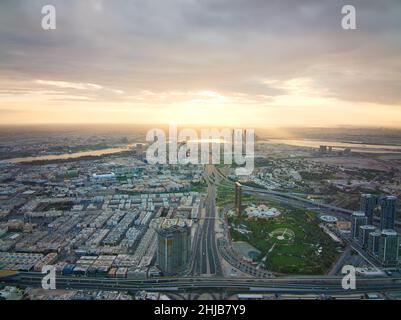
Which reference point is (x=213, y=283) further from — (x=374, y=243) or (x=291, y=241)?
(x=374, y=243)

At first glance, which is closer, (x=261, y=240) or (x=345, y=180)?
(x=261, y=240)

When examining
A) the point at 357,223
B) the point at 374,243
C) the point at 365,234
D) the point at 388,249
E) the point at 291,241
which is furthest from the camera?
the point at 357,223

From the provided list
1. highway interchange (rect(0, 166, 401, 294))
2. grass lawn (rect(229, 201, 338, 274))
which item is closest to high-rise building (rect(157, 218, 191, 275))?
highway interchange (rect(0, 166, 401, 294))

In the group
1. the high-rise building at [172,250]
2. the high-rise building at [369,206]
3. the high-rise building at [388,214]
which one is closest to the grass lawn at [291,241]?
the high-rise building at [369,206]

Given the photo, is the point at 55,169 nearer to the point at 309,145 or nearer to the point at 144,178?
the point at 144,178

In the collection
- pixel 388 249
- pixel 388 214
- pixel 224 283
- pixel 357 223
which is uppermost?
pixel 388 214

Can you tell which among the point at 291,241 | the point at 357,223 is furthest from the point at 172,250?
the point at 357,223
